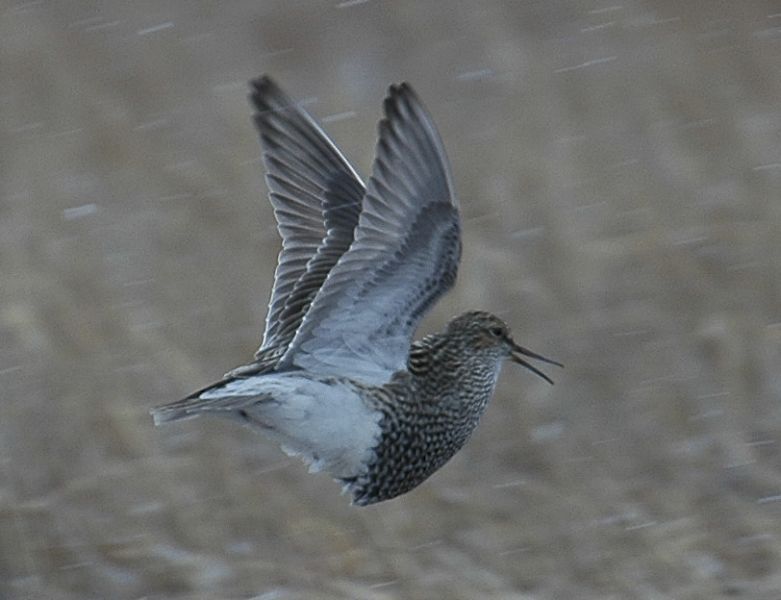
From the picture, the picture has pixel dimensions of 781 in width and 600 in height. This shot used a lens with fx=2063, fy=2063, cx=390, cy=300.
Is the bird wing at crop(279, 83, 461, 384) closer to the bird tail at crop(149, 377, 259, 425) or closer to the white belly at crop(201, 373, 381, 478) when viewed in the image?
the white belly at crop(201, 373, 381, 478)

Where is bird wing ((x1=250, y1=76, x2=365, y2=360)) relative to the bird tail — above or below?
above

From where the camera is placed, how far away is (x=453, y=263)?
203 inches

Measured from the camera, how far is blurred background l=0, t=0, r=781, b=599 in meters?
7.36

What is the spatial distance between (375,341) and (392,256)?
0.86 ft

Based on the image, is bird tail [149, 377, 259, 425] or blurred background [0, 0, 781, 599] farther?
blurred background [0, 0, 781, 599]

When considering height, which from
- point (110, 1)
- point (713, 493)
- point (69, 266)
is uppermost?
point (110, 1)

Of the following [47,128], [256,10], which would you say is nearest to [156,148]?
[47,128]

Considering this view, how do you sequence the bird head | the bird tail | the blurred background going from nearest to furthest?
the bird tail → the bird head → the blurred background

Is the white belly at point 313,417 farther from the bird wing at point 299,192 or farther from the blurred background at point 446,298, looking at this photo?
→ the blurred background at point 446,298

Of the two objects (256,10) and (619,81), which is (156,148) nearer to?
(256,10)

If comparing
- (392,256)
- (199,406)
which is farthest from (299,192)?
(199,406)

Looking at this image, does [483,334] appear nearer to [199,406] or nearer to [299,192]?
[299,192]

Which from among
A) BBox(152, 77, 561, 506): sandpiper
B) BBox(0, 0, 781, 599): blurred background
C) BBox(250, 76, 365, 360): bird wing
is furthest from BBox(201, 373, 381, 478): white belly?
BBox(0, 0, 781, 599): blurred background

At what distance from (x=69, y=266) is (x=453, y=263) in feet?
12.0
